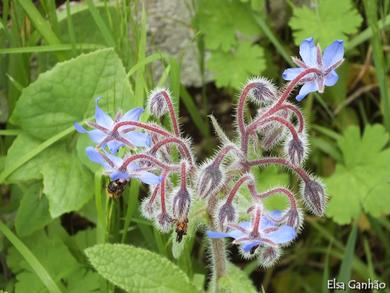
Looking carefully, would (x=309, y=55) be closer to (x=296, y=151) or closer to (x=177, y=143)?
(x=296, y=151)

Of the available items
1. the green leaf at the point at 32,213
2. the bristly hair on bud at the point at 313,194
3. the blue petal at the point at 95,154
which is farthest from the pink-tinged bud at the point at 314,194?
the green leaf at the point at 32,213

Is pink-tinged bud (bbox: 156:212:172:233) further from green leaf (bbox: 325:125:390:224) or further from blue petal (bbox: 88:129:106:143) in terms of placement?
green leaf (bbox: 325:125:390:224)

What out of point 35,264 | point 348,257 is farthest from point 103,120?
point 348,257

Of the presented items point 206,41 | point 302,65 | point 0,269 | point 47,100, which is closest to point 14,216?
point 0,269

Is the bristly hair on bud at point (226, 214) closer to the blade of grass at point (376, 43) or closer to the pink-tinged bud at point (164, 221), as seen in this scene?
the pink-tinged bud at point (164, 221)

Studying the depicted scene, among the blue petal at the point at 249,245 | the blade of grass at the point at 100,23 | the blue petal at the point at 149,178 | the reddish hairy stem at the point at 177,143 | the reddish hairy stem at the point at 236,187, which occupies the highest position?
the blade of grass at the point at 100,23

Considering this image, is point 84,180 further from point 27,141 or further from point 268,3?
point 268,3

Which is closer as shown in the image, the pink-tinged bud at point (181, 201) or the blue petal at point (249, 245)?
the blue petal at point (249, 245)
